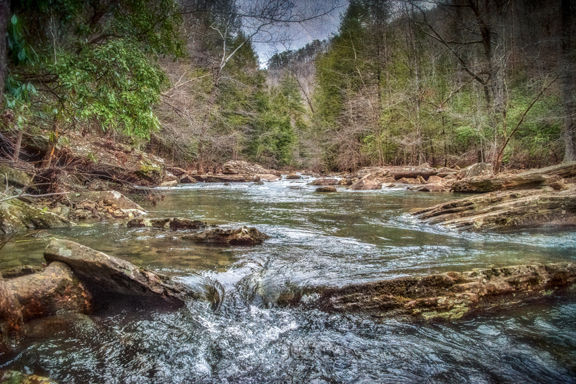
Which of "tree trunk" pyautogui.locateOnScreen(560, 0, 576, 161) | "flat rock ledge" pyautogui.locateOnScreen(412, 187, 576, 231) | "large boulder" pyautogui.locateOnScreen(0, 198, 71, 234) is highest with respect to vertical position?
"tree trunk" pyautogui.locateOnScreen(560, 0, 576, 161)

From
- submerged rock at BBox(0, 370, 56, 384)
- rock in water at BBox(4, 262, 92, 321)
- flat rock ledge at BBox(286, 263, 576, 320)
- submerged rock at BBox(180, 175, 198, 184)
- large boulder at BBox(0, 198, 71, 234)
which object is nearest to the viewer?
submerged rock at BBox(0, 370, 56, 384)

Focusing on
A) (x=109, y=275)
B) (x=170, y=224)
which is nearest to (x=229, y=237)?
(x=170, y=224)

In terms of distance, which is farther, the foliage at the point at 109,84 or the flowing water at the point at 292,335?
the foliage at the point at 109,84

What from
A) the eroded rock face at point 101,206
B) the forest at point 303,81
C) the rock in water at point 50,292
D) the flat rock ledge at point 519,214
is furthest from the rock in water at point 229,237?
the flat rock ledge at point 519,214

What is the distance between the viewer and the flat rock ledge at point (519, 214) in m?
6.62

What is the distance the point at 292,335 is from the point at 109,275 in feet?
6.49

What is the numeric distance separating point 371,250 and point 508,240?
2579mm

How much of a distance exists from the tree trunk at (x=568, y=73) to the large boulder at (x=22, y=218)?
54.6 ft

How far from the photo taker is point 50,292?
121 inches

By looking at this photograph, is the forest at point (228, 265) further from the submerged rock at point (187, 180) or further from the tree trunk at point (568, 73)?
the submerged rock at point (187, 180)

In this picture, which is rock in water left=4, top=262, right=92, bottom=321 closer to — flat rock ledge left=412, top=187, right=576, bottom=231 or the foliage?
the foliage

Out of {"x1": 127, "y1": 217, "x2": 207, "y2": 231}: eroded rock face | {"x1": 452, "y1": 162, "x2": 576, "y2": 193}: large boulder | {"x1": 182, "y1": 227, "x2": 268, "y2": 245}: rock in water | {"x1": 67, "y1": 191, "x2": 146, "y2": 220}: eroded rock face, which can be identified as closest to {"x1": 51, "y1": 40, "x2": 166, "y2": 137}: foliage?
{"x1": 182, "y1": 227, "x2": 268, "y2": 245}: rock in water

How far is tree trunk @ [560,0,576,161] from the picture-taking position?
1191 centimetres

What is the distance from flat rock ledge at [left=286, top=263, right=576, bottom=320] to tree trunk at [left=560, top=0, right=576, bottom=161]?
39.9 feet
